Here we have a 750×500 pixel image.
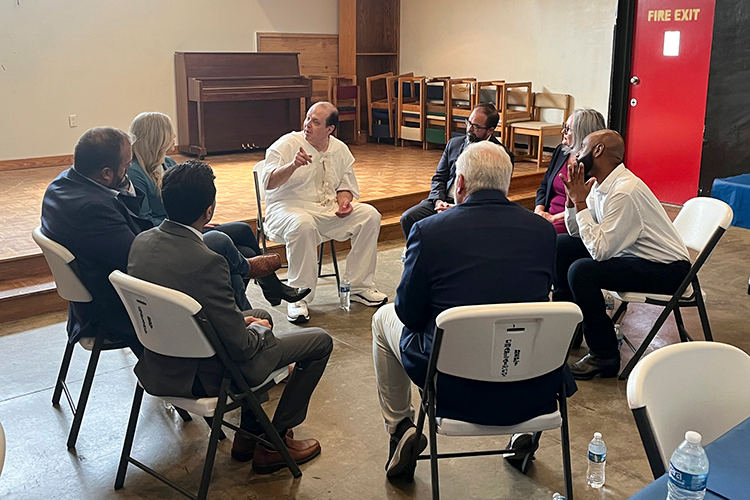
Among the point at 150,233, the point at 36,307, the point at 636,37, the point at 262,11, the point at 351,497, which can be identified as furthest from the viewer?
the point at 262,11

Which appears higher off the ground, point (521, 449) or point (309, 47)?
point (309, 47)

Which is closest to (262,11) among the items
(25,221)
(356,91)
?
(356,91)

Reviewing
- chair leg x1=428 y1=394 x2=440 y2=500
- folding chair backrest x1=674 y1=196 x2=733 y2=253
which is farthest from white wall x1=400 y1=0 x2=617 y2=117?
chair leg x1=428 y1=394 x2=440 y2=500

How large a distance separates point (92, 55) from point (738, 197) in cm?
618

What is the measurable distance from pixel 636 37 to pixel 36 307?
5.78 m

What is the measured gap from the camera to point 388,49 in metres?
9.68

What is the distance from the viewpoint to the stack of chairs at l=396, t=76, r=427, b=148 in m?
8.72

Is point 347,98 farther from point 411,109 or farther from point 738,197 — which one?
point 738,197

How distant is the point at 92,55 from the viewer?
24.4 ft

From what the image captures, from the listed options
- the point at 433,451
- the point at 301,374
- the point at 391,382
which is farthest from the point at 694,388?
the point at 301,374

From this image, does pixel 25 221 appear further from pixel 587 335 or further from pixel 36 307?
pixel 587 335

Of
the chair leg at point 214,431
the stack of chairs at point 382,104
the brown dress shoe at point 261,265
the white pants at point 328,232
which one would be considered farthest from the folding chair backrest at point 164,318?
the stack of chairs at point 382,104

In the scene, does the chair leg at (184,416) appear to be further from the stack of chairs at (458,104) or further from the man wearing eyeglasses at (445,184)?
the stack of chairs at (458,104)

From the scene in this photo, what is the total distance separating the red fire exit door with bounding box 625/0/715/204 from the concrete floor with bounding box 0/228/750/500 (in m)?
3.42
